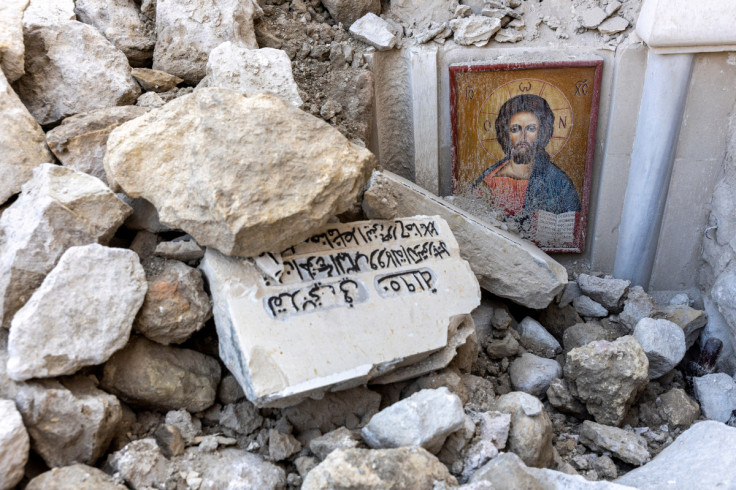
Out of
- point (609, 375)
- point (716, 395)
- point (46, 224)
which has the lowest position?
point (716, 395)

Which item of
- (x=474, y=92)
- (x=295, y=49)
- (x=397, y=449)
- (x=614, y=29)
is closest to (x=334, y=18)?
(x=295, y=49)

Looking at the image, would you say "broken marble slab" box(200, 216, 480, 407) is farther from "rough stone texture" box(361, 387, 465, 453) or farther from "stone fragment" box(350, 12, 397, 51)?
"stone fragment" box(350, 12, 397, 51)

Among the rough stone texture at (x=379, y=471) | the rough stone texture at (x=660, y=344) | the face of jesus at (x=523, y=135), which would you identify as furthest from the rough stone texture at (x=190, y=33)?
the rough stone texture at (x=660, y=344)

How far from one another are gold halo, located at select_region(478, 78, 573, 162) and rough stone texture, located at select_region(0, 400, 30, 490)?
9.90 ft

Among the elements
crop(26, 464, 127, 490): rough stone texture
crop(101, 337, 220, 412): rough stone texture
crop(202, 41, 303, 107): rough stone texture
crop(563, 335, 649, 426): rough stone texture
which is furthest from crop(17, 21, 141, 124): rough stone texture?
crop(563, 335, 649, 426): rough stone texture

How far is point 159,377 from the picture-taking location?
2365 millimetres

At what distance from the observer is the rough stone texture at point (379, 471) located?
1869 millimetres

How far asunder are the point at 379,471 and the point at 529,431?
85 cm

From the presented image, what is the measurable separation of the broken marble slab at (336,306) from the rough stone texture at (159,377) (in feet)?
0.48

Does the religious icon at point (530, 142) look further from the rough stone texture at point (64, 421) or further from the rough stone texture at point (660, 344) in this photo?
the rough stone texture at point (64, 421)

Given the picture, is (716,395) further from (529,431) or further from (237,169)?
(237,169)

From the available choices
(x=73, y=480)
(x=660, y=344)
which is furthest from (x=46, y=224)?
(x=660, y=344)

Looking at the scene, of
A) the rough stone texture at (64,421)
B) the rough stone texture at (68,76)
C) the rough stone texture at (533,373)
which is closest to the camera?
the rough stone texture at (64,421)

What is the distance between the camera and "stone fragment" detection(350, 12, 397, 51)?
150 inches
